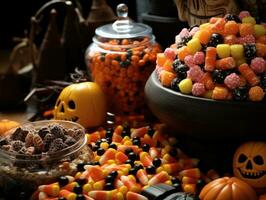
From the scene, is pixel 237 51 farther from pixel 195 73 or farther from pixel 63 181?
pixel 63 181

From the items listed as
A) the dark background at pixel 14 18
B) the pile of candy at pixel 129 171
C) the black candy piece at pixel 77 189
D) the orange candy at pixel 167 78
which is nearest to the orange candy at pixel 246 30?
the orange candy at pixel 167 78

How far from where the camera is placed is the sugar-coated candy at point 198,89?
139 cm

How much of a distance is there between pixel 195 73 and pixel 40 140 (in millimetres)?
442

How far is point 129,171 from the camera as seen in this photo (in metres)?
1.43

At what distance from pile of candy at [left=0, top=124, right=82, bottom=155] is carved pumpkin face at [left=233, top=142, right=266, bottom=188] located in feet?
1.44

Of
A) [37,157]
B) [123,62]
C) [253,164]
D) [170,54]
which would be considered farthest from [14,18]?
[253,164]

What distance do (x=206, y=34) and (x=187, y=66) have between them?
0.33 feet

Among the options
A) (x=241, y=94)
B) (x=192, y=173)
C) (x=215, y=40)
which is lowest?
(x=192, y=173)

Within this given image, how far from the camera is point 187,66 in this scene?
1.46m

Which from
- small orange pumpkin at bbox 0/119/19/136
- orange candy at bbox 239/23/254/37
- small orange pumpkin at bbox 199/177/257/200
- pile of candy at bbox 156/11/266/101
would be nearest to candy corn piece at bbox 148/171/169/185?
small orange pumpkin at bbox 199/177/257/200

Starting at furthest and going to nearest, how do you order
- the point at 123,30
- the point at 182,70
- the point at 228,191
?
1. the point at 123,30
2. the point at 182,70
3. the point at 228,191

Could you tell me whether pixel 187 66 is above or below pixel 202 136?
above

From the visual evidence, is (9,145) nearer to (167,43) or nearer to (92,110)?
(92,110)

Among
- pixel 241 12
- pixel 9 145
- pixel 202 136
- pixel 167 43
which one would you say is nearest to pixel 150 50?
pixel 167 43
